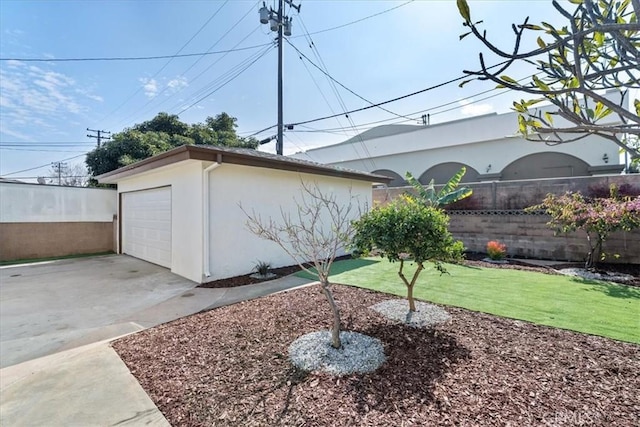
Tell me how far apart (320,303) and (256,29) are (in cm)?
1503

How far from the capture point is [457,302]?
5.53 metres

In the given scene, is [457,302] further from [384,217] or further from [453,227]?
[453,227]

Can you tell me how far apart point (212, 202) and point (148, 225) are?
15.3 ft

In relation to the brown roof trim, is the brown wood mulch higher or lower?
lower

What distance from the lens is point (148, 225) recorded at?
10.5 m

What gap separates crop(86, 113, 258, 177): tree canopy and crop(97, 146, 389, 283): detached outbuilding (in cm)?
544

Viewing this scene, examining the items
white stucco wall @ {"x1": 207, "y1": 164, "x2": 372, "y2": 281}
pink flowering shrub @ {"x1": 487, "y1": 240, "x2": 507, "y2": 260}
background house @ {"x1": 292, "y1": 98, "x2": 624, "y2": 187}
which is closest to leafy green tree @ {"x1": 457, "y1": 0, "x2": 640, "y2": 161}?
white stucco wall @ {"x1": 207, "y1": 164, "x2": 372, "y2": 281}

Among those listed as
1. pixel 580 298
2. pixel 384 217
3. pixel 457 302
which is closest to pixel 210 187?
pixel 384 217

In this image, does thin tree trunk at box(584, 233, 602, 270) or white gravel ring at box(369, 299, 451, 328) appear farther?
thin tree trunk at box(584, 233, 602, 270)

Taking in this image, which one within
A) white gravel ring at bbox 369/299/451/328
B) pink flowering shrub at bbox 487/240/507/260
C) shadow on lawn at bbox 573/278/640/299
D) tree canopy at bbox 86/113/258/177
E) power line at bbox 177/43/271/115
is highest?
power line at bbox 177/43/271/115

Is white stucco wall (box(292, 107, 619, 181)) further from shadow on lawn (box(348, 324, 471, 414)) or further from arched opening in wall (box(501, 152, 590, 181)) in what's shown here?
shadow on lawn (box(348, 324, 471, 414))

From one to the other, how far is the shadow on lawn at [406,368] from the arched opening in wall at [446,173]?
19.1 metres

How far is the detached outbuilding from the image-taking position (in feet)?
24.0

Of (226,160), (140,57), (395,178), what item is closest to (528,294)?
(226,160)
